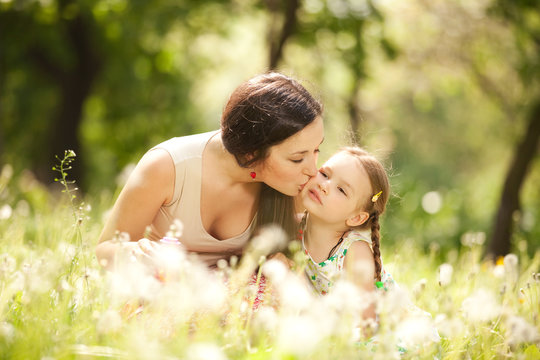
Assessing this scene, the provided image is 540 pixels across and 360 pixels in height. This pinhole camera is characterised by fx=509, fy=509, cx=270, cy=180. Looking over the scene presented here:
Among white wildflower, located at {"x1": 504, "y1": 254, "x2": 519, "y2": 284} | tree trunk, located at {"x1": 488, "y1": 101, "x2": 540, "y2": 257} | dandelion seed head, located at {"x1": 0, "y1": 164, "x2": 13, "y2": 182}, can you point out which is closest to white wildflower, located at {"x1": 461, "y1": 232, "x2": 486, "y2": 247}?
white wildflower, located at {"x1": 504, "y1": 254, "x2": 519, "y2": 284}

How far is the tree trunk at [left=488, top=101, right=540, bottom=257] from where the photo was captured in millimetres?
6012

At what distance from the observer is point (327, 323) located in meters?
1.57

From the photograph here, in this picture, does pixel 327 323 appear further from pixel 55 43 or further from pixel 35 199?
A: pixel 55 43

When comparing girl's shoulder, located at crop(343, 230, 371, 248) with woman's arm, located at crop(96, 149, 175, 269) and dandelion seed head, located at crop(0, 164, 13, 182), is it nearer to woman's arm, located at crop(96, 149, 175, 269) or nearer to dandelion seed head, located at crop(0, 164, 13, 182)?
woman's arm, located at crop(96, 149, 175, 269)

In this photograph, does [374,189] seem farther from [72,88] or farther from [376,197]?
[72,88]

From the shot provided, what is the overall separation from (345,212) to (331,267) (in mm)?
340

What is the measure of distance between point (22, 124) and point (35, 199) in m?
5.46

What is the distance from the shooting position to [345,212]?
3.00 metres

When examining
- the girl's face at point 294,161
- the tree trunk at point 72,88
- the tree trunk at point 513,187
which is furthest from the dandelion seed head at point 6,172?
the tree trunk at point 72,88

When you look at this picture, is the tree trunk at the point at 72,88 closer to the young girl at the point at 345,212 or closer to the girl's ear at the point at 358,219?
the young girl at the point at 345,212

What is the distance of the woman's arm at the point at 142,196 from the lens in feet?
9.48

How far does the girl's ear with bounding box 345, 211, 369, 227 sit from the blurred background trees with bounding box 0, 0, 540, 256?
57cm

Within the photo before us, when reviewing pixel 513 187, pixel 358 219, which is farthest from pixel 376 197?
pixel 513 187

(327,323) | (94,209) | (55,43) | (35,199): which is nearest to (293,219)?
(327,323)
